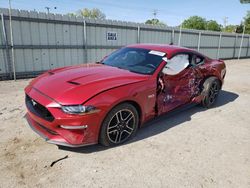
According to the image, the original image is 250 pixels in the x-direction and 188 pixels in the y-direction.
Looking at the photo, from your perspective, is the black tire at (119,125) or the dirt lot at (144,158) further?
the black tire at (119,125)

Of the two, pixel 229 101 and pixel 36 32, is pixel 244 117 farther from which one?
pixel 36 32

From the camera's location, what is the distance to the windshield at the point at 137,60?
3712 mm

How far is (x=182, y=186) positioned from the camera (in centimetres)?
245

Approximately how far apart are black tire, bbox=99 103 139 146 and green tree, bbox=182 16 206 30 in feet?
164

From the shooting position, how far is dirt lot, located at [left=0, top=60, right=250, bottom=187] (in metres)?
2.50

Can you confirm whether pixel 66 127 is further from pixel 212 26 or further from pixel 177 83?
pixel 212 26

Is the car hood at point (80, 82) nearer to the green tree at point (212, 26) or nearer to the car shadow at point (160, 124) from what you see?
the car shadow at point (160, 124)

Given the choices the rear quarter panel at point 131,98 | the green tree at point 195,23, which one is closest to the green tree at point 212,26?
the green tree at point 195,23

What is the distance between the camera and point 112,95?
2.90 meters

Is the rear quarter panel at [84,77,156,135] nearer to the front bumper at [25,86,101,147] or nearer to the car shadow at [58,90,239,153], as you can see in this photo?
the front bumper at [25,86,101,147]

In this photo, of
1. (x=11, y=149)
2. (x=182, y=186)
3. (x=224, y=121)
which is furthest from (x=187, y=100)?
(x=11, y=149)

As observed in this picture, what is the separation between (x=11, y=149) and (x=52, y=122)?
919 millimetres

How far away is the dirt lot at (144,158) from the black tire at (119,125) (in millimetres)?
145

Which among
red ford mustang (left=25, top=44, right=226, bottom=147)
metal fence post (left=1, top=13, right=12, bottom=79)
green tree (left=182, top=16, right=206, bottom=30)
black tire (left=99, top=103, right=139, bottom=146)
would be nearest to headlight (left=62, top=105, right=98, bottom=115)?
red ford mustang (left=25, top=44, right=226, bottom=147)
